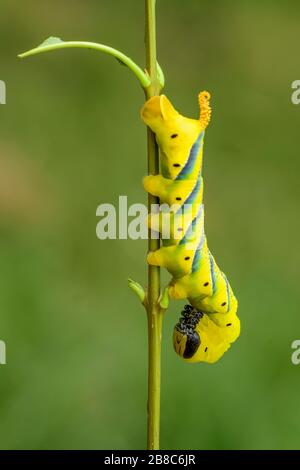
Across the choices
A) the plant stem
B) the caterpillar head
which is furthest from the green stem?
the caterpillar head

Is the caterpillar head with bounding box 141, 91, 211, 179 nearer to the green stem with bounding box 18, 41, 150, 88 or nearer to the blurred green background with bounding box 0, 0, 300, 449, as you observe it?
the green stem with bounding box 18, 41, 150, 88

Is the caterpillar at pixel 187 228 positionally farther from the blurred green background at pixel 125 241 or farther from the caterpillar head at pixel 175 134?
the blurred green background at pixel 125 241

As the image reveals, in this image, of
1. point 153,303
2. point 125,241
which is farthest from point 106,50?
point 125,241

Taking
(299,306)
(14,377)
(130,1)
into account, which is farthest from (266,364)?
(130,1)

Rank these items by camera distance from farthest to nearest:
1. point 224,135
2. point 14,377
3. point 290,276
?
point 224,135, point 290,276, point 14,377

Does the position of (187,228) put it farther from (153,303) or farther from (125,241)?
(125,241)

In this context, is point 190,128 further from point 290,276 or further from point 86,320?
point 290,276

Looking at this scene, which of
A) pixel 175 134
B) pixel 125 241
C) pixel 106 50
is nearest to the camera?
pixel 106 50
